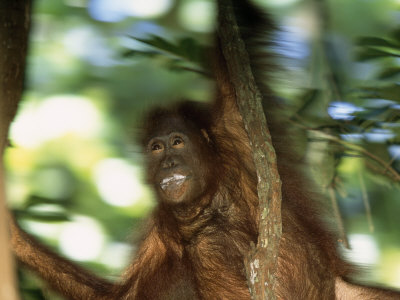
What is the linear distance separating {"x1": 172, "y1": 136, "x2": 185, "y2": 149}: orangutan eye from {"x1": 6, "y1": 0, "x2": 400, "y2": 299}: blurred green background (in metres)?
0.53

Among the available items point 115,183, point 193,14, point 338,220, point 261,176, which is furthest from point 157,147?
point 193,14

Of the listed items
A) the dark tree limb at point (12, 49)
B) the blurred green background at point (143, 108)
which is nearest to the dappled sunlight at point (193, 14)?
the blurred green background at point (143, 108)

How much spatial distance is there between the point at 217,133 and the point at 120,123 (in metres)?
1.41

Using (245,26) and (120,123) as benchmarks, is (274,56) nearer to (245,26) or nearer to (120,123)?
(245,26)

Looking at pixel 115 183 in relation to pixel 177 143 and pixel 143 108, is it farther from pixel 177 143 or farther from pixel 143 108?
pixel 177 143

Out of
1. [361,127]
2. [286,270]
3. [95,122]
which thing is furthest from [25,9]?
[95,122]

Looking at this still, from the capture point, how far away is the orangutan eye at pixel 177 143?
4.76 meters

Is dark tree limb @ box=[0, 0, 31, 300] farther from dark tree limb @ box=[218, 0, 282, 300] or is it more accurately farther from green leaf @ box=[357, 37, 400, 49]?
green leaf @ box=[357, 37, 400, 49]

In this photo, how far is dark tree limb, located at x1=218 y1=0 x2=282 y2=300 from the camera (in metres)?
2.95

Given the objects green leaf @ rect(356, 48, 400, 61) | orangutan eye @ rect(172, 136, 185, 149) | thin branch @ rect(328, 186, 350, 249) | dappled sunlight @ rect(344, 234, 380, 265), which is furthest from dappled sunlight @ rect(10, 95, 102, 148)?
green leaf @ rect(356, 48, 400, 61)

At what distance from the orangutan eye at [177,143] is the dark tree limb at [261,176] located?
1.52 meters

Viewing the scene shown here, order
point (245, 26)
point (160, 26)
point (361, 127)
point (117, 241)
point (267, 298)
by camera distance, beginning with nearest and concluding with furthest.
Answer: point (267, 298) → point (361, 127) → point (245, 26) → point (117, 241) → point (160, 26)

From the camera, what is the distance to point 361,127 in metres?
3.77

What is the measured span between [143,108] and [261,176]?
99.5 inches
